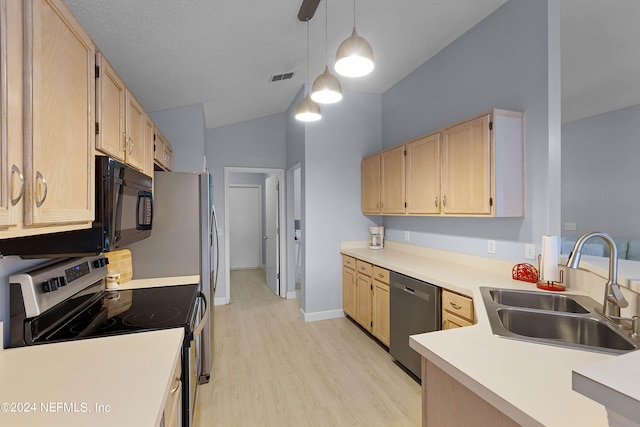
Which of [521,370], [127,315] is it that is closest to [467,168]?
[521,370]

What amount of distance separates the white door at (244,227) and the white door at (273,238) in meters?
1.70

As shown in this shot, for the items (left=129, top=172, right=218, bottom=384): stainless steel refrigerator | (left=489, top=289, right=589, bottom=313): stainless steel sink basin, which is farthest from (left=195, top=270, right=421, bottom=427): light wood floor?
(left=489, top=289, right=589, bottom=313): stainless steel sink basin

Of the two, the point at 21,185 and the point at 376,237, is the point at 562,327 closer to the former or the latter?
the point at 21,185

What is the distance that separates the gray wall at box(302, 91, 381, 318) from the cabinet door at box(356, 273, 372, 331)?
52 centimetres

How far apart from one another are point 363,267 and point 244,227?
4.39 m

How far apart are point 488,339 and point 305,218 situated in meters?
2.77

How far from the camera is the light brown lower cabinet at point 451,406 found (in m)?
0.92

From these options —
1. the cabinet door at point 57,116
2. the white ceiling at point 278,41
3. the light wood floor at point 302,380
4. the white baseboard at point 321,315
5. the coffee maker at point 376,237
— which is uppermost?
the white ceiling at point 278,41

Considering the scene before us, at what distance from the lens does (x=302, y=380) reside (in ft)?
8.24

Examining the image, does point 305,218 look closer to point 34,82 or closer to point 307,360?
point 307,360

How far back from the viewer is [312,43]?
108 inches

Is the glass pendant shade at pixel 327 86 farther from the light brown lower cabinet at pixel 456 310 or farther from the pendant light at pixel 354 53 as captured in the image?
the light brown lower cabinet at pixel 456 310

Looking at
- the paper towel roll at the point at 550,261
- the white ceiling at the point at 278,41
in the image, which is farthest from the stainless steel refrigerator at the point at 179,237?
the paper towel roll at the point at 550,261

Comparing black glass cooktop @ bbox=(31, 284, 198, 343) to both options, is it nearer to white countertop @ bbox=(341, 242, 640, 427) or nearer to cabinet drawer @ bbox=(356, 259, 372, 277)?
white countertop @ bbox=(341, 242, 640, 427)
